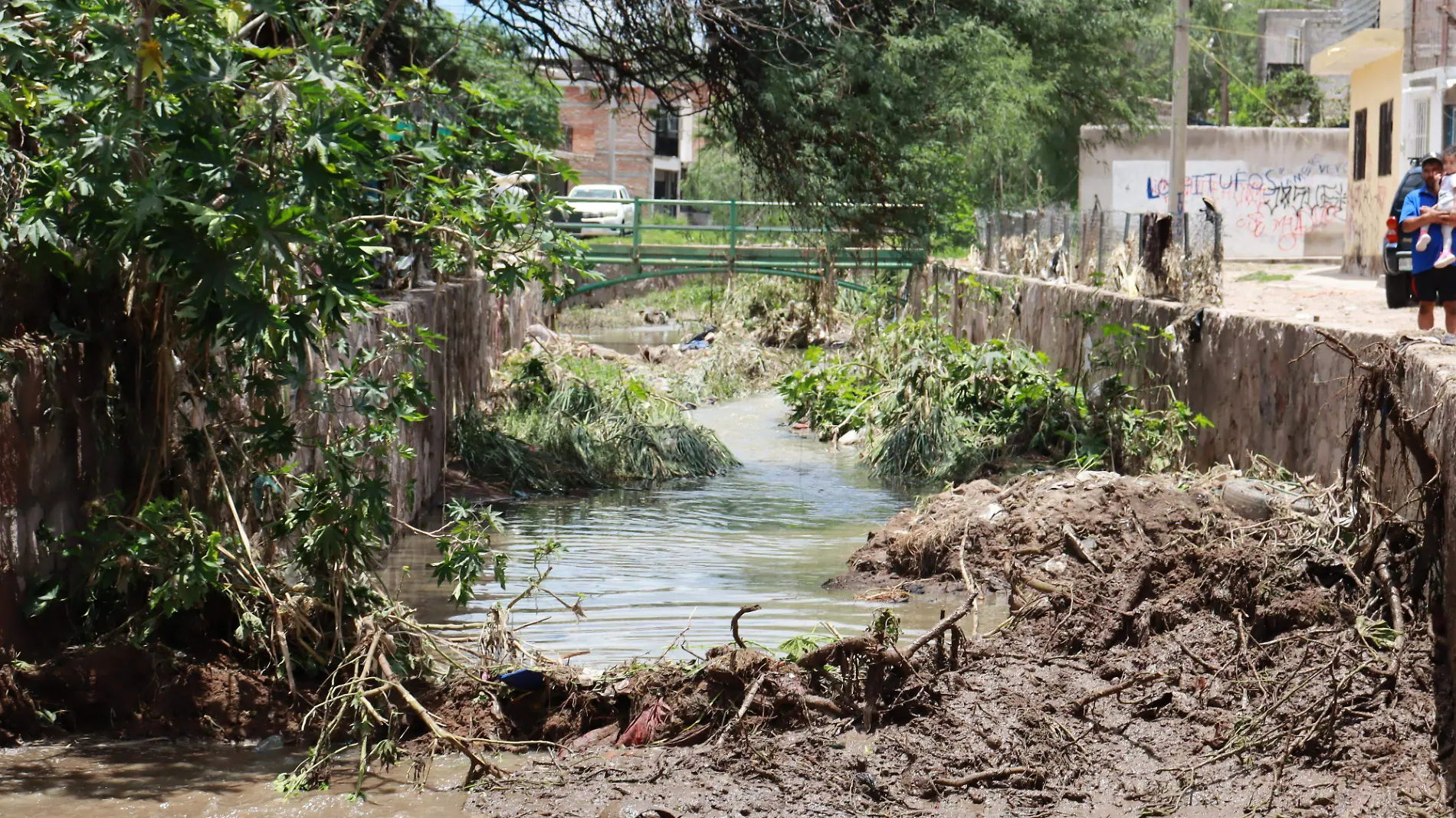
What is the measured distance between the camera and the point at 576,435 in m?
13.0

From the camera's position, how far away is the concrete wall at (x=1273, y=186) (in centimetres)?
2959

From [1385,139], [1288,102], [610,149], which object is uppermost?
[1288,102]

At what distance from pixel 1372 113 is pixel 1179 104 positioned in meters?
2.67

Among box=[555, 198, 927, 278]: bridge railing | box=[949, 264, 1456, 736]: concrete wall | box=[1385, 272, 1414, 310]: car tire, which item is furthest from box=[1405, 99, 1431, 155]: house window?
box=[555, 198, 927, 278]: bridge railing

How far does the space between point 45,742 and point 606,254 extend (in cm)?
2183

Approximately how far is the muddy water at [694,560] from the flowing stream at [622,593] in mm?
17

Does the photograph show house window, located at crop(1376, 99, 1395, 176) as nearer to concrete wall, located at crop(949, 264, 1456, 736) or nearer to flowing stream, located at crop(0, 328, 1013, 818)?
concrete wall, located at crop(949, 264, 1456, 736)

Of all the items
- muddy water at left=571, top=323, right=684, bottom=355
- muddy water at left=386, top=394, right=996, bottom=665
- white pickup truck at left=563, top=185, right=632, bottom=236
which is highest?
white pickup truck at left=563, top=185, right=632, bottom=236

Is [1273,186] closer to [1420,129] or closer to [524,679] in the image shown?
[1420,129]

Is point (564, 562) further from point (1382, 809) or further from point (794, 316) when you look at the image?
point (794, 316)

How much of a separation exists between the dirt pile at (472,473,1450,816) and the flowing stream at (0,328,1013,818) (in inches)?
27.3

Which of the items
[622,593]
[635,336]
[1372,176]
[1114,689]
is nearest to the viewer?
[1114,689]

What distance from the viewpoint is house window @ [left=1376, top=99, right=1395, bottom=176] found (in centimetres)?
2060

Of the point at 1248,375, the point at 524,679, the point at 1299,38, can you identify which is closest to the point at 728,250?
the point at 1248,375
